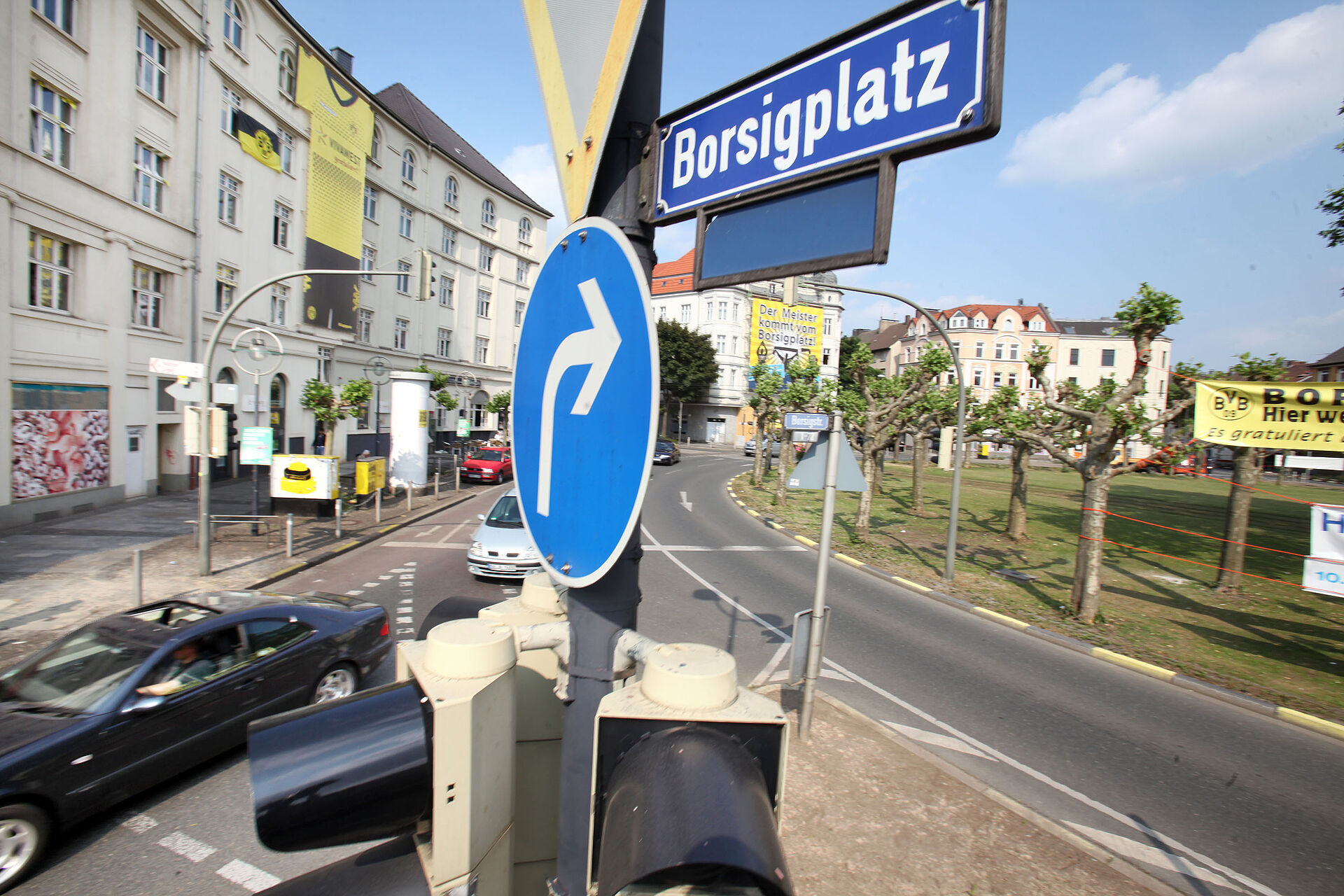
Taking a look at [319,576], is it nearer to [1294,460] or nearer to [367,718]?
[367,718]

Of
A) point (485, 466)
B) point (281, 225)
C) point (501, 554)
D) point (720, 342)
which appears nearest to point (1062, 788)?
point (501, 554)

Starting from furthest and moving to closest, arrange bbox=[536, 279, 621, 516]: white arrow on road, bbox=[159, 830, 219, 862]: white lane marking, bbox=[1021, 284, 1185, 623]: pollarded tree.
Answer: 1. bbox=[1021, 284, 1185, 623]: pollarded tree
2. bbox=[159, 830, 219, 862]: white lane marking
3. bbox=[536, 279, 621, 516]: white arrow on road

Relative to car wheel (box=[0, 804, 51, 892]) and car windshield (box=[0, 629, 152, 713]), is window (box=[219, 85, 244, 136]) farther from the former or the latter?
car wheel (box=[0, 804, 51, 892])

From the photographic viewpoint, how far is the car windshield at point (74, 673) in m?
5.12

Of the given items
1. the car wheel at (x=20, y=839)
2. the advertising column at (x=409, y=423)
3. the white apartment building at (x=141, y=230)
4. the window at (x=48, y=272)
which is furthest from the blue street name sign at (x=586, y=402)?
the advertising column at (x=409, y=423)

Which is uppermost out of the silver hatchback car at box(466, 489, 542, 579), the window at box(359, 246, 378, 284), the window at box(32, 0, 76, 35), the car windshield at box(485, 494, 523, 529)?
the window at box(32, 0, 76, 35)

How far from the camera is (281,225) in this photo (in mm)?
26078

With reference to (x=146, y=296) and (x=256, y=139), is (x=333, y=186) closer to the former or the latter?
(x=256, y=139)

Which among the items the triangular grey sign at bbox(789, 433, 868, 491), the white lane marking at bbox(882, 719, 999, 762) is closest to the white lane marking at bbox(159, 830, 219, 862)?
the triangular grey sign at bbox(789, 433, 868, 491)

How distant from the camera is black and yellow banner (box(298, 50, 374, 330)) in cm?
2736

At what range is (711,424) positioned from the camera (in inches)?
2672

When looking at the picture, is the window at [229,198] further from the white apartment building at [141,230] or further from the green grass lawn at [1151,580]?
the green grass lawn at [1151,580]

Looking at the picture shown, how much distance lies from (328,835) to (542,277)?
1458mm

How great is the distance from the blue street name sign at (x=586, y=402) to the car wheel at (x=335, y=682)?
6297 mm
